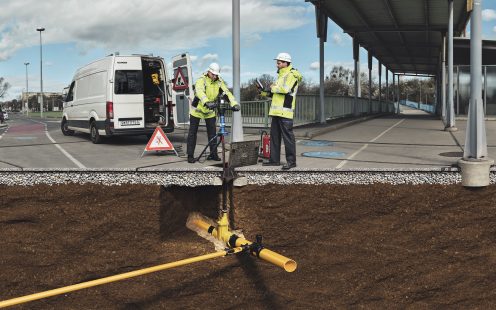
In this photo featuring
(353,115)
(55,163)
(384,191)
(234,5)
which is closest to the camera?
(384,191)

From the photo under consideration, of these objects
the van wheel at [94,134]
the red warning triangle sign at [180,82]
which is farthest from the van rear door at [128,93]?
the red warning triangle sign at [180,82]

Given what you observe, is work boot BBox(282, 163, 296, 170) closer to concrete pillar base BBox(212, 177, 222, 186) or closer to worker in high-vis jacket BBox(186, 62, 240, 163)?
concrete pillar base BBox(212, 177, 222, 186)

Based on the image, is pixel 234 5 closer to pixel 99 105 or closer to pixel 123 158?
pixel 123 158

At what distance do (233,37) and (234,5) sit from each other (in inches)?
25.8

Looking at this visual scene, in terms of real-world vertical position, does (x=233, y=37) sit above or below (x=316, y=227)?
above

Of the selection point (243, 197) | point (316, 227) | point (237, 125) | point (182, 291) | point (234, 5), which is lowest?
point (182, 291)

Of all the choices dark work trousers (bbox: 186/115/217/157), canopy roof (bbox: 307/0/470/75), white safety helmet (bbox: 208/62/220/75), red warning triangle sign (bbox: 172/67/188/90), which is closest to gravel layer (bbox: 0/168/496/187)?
dark work trousers (bbox: 186/115/217/157)

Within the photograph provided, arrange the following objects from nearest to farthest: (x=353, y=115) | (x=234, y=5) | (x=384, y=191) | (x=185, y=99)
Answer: (x=384, y=191) → (x=234, y=5) → (x=185, y=99) → (x=353, y=115)

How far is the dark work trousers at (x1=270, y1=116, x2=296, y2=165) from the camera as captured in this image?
25.3 feet

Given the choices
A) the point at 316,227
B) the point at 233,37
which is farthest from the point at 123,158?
the point at 316,227

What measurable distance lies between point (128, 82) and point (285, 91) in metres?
6.35

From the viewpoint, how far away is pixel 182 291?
7.18 m

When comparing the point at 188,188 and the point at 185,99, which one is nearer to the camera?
the point at 188,188

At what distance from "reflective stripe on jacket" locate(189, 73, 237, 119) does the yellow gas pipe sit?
2.28m
